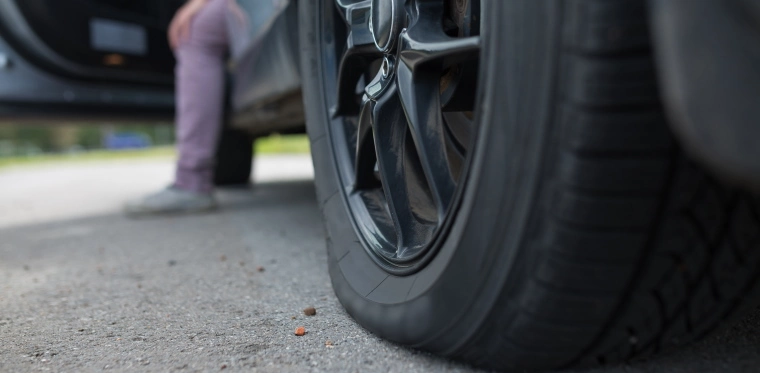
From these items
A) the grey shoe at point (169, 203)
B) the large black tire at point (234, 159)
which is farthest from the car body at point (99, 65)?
the large black tire at point (234, 159)

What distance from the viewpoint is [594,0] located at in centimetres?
60

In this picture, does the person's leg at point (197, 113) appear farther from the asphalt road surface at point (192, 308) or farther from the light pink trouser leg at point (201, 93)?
the asphalt road surface at point (192, 308)

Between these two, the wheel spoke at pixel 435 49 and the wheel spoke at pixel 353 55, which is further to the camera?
the wheel spoke at pixel 353 55

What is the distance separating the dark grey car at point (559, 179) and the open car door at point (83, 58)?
79.7 inches

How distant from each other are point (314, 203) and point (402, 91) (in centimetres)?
205

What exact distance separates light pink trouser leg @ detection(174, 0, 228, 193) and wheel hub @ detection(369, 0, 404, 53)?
5.47ft

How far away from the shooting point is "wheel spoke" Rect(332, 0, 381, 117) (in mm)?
1160

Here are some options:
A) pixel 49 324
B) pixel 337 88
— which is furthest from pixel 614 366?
pixel 49 324

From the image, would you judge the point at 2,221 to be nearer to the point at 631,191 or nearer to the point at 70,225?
the point at 70,225

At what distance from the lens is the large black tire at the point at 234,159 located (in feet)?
12.7

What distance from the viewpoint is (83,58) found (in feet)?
9.14

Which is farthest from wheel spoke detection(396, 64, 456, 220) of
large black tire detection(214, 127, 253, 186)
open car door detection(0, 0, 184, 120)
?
large black tire detection(214, 127, 253, 186)

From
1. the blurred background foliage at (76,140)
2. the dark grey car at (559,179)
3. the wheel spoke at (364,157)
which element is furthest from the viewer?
the blurred background foliage at (76,140)

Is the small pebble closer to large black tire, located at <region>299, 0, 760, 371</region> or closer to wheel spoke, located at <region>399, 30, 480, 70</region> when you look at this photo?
large black tire, located at <region>299, 0, 760, 371</region>
